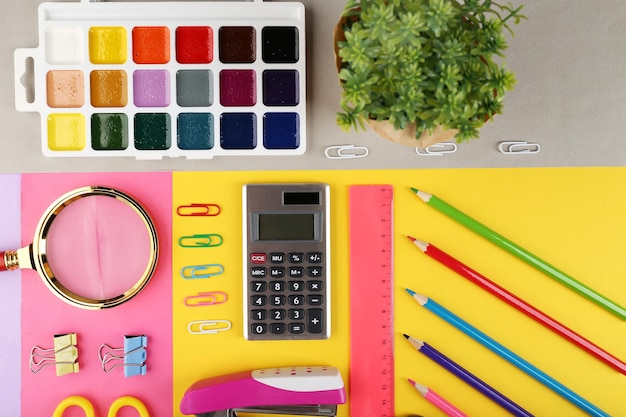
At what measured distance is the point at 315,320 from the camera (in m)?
0.93

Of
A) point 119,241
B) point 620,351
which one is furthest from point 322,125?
point 620,351

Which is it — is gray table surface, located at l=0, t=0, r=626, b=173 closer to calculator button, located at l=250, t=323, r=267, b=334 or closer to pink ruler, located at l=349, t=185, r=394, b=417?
pink ruler, located at l=349, t=185, r=394, b=417

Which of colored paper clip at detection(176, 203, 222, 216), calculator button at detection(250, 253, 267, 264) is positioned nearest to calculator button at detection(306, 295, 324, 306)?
calculator button at detection(250, 253, 267, 264)

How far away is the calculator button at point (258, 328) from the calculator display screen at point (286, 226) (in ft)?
0.50

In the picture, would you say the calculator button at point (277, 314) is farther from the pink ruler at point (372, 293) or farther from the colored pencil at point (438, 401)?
the colored pencil at point (438, 401)

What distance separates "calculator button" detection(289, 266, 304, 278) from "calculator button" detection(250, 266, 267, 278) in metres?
0.05

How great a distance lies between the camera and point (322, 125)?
3.15 ft

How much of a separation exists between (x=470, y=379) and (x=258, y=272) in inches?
16.6

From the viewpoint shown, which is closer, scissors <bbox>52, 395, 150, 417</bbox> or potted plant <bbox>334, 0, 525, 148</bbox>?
potted plant <bbox>334, 0, 525, 148</bbox>

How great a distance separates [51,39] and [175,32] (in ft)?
0.71

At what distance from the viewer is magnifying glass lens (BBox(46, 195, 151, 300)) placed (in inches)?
36.5

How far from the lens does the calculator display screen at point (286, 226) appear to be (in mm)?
933

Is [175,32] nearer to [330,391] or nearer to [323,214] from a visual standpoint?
[323,214]

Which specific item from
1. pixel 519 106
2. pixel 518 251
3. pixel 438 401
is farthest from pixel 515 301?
pixel 519 106
